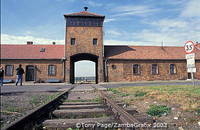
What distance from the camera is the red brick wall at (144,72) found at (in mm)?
26377

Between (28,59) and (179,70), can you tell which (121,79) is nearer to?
(179,70)

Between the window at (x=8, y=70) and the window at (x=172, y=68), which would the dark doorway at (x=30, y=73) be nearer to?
the window at (x=8, y=70)

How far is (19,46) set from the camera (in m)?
30.7

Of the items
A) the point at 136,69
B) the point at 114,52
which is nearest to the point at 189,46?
the point at 136,69

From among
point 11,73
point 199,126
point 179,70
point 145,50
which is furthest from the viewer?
point 145,50

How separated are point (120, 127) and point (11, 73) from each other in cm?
2734

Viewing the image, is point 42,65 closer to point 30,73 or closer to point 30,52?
point 30,73

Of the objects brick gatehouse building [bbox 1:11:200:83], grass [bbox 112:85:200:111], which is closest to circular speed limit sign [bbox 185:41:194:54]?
grass [bbox 112:85:200:111]

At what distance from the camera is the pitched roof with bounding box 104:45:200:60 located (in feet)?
91.4

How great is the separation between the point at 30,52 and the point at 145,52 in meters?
19.1

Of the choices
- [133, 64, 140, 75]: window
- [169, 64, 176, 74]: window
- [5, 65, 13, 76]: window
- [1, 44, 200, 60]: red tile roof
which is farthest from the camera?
[169, 64, 176, 74]: window

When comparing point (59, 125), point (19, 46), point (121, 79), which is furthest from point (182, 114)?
point (19, 46)

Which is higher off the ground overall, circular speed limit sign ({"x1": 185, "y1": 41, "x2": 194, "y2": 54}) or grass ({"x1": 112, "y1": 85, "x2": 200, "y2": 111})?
circular speed limit sign ({"x1": 185, "y1": 41, "x2": 194, "y2": 54})

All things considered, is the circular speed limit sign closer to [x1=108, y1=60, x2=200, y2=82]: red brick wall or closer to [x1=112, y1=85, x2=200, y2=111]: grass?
[x1=112, y1=85, x2=200, y2=111]: grass
